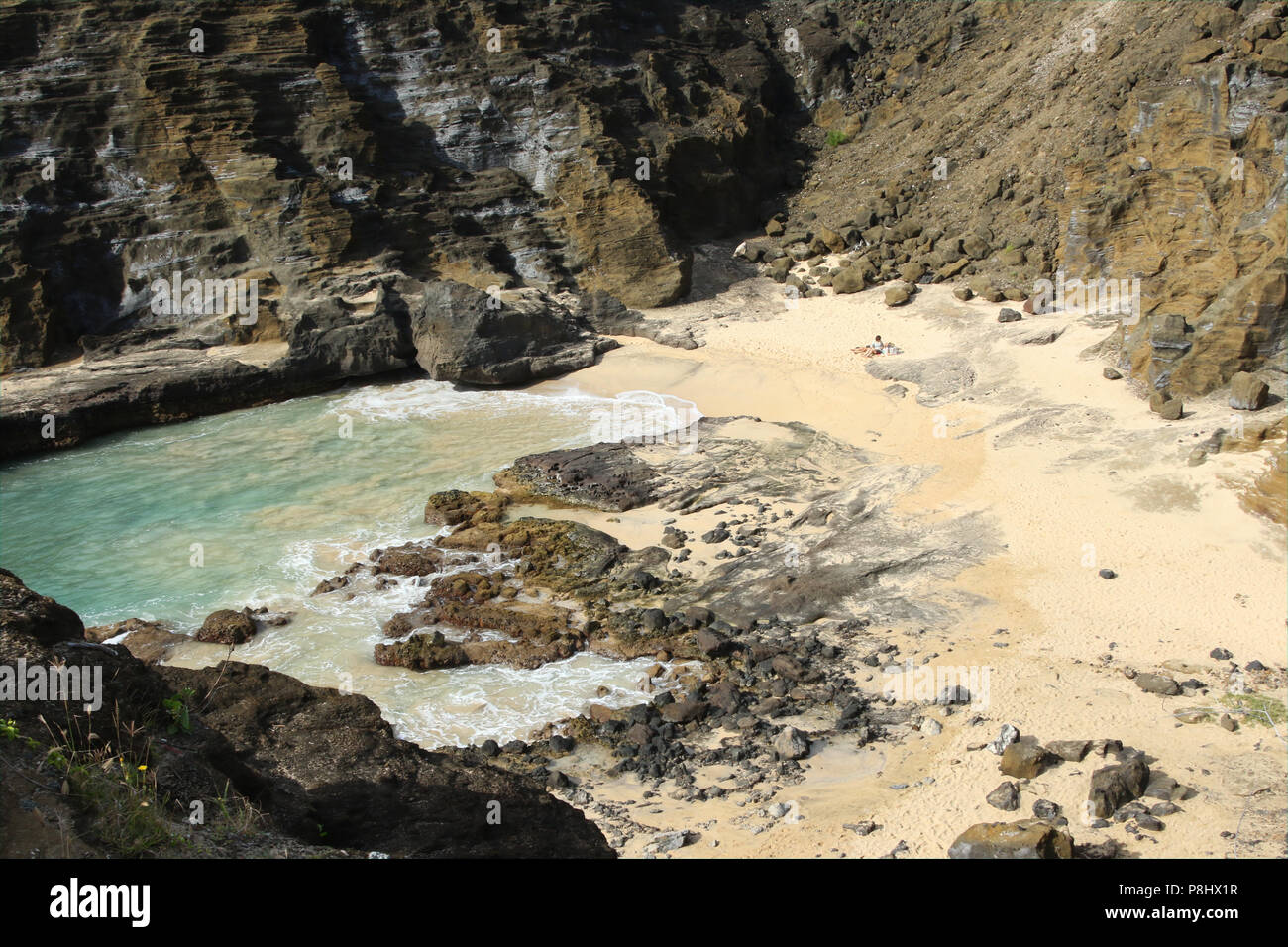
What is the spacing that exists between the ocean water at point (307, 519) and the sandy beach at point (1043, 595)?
1830mm

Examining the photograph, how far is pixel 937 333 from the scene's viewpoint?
20.5 m

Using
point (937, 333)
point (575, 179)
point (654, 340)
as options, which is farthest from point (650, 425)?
point (575, 179)

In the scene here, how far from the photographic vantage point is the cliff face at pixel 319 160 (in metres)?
22.3

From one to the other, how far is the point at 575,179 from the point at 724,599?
15172mm

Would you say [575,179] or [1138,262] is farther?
[575,179]

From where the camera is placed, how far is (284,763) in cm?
661

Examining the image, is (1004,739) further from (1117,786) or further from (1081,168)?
(1081,168)

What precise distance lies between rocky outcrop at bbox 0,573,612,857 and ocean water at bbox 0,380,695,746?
10.7 feet

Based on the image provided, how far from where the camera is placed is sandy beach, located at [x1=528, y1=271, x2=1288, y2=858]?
26.5 ft

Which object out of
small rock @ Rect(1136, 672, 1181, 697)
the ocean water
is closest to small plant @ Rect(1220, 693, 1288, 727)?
small rock @ Rect(1136, 672, 1181, 697)

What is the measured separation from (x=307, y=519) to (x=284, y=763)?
32.7 ft

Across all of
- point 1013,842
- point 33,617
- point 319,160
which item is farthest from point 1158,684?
point 319,160
